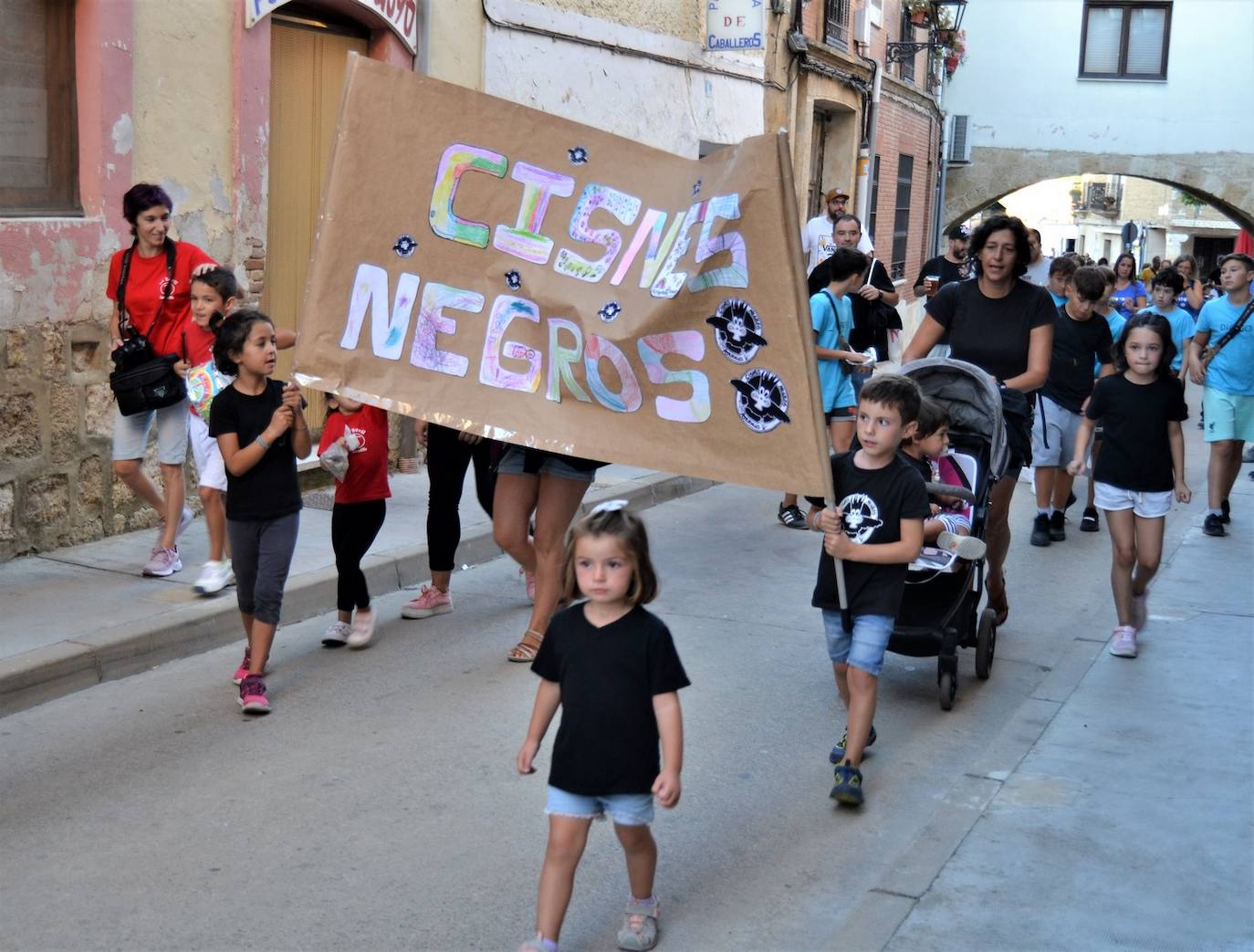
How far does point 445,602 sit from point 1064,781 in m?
3.40

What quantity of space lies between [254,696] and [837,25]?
16.7 meters

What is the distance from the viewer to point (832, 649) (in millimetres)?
5496

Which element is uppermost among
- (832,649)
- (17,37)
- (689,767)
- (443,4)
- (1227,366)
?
(443,4)

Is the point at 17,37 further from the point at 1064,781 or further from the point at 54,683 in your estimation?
the point at 1064,781

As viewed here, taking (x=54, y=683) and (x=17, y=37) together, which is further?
(x=17, y=37)

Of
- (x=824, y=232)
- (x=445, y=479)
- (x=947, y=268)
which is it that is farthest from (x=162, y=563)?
(x=947, y=268)

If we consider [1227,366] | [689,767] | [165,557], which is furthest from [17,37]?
[1227,366]

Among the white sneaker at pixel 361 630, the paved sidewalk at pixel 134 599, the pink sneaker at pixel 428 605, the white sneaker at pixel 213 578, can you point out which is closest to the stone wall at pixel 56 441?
A: the paved sidewalk at pixel 134 599

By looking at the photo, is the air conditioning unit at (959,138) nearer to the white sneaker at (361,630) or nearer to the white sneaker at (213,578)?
the white sneaker at (213,578)

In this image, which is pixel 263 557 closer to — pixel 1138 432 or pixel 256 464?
pixel 256 464

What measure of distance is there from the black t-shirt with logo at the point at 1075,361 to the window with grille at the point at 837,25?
10.8 metres

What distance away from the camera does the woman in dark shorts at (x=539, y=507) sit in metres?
6.56

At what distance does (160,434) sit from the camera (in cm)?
786

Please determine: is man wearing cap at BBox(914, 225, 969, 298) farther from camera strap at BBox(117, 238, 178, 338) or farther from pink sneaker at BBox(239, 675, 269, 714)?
pink sneaker at BBox(239, 675, 269, 714)
